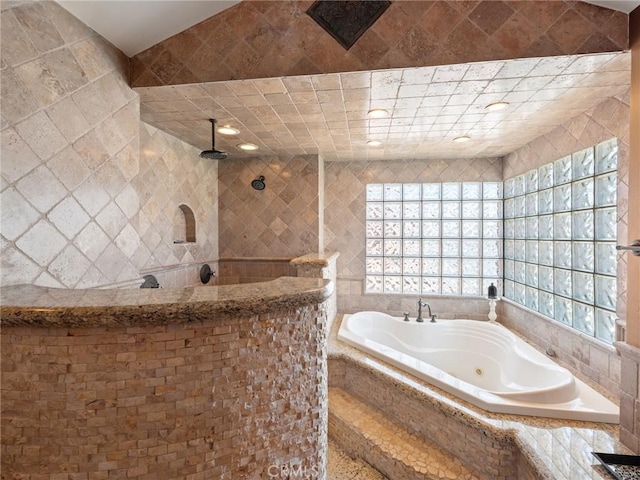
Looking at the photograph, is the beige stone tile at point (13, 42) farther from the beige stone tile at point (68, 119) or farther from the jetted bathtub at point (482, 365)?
the jetted bathtub at point (482, 365)

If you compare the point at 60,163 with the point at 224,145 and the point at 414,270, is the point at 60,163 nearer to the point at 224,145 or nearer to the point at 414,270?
the point at 224,145

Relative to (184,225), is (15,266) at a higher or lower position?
lower

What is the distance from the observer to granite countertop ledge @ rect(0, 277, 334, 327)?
734 mm

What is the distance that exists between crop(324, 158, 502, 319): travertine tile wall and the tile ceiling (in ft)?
1.86

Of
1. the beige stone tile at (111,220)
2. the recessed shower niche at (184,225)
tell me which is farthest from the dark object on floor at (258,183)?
the beige stone tile at (111,220)

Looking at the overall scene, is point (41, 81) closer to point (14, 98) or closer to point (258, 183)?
point (14, 98)

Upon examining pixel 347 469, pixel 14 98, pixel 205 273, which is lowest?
pixel 347 469

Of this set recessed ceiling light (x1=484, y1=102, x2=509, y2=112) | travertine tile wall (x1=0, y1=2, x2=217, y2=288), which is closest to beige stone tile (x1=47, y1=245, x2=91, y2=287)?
travertine tile wall (x1=0, y1=2, x2=217, y2=288)

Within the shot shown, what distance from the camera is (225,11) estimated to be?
1.46 metres

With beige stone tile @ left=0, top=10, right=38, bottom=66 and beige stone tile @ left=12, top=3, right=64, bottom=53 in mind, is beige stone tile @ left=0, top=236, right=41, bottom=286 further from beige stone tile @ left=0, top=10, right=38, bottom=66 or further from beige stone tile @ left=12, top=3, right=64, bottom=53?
beige stone tile @ left=12, top=3, right=64, bottom=53

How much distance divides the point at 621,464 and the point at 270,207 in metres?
2.80

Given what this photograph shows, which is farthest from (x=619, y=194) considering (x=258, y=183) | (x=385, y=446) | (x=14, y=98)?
(x=14, y=98)

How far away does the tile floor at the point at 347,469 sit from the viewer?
162 cm

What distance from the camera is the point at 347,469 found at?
168 cm
